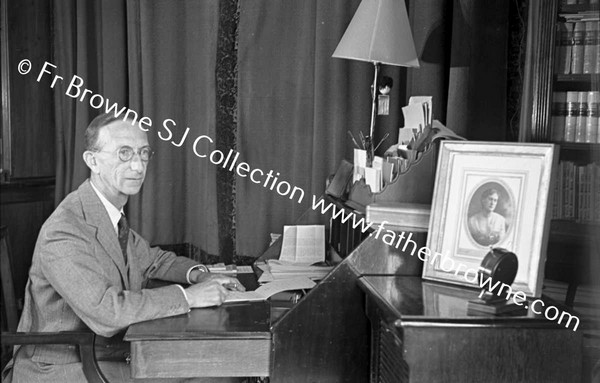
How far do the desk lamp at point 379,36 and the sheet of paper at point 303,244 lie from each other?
472mm

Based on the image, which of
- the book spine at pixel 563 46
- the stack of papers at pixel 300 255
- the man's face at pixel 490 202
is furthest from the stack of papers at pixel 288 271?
the book spine at pixel 563 46

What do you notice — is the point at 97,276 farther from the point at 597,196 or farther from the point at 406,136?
the point at 597,196

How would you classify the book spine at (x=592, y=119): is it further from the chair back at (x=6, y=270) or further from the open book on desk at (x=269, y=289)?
the chair back at (x=6, y=270)

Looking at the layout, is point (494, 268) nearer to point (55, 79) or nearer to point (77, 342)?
point (77, 342)

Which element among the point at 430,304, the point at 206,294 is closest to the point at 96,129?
the point at 206,294

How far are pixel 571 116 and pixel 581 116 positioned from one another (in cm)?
4

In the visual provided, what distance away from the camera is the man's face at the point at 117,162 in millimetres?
2217

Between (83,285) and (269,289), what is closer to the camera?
(83,285)

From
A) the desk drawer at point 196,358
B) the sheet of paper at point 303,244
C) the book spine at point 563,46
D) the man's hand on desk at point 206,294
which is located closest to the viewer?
the desk drawer at point 196,358

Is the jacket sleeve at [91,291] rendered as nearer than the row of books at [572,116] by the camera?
Yes

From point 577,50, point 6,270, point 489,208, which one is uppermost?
point 577,50

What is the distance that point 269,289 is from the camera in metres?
2.24

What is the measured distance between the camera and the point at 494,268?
1575 millimetres

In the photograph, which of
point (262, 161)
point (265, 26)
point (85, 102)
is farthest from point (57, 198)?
point (265, 26)
